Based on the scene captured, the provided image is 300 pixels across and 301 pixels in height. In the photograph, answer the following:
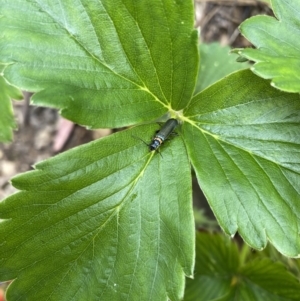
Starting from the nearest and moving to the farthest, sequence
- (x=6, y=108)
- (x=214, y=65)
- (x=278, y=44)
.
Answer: (x=278, y=44)
(x=6, y=108)
(x=214, y=65)

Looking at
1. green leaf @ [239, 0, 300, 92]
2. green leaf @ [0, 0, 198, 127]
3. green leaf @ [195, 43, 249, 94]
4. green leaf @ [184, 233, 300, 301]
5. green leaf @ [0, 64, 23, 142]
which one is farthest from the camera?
green leaf @ [195, 43, 249, 94]

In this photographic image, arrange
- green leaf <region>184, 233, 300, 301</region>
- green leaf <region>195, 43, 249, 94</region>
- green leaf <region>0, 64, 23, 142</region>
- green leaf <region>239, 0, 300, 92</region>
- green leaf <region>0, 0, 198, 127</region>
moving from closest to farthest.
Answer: green leaf <region>239, 0, 300, 92</region>
green leaf <region>0, 0, 198, 127</region>
green leaf <region>184, 233, 300, 301</region>
green leaf <region>0, 64, 23, 142</region>
green leaf <region>195, 43, 249, 94</region>

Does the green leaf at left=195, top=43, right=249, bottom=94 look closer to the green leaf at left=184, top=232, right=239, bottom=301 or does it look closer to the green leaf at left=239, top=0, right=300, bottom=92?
the green leaf at left=184, top=232, right=239, bottom=301

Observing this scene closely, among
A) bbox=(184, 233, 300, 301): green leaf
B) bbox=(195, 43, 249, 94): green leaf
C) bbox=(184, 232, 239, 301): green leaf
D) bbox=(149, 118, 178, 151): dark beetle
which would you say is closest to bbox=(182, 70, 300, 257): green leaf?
bbox=(149, 118, 178, 151): dark beetle

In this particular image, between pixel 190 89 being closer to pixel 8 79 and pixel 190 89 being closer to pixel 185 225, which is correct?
pixel 185 225

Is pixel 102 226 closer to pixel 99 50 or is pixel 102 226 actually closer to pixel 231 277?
pixel 99 50

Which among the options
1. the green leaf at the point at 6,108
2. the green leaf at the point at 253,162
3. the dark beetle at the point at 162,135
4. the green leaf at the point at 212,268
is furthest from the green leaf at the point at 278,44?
the green leaf at the point at 6,108

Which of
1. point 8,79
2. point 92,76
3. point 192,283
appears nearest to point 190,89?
point 92,76

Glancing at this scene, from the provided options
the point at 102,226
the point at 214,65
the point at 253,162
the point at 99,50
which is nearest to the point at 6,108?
the point at 99,50
